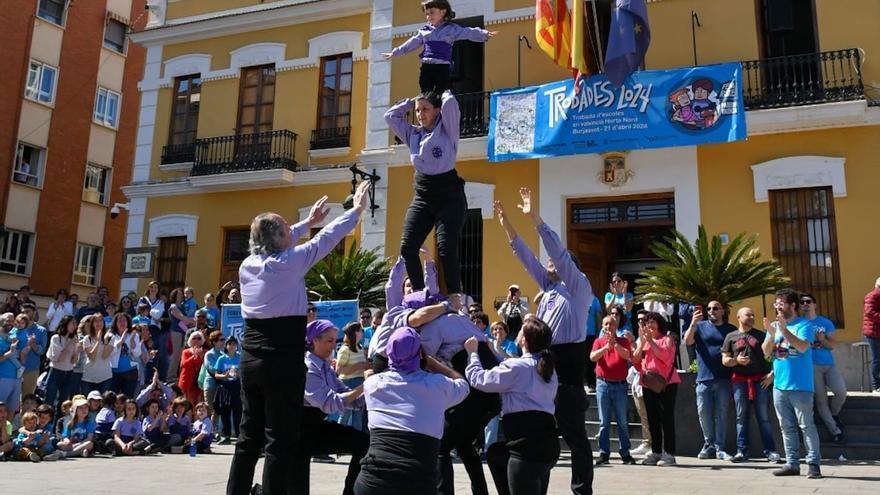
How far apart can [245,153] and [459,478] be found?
12.7m

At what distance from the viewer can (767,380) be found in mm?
9523

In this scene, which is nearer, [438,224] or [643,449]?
[438,224]

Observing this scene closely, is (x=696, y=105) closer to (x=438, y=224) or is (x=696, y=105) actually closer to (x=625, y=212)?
(x=625, y=212)

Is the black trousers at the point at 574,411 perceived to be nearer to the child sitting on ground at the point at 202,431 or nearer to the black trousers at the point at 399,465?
the black trousers at the point at 399,465

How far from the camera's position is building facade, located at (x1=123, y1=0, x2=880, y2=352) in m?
13.9

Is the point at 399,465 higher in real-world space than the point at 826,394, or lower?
lower

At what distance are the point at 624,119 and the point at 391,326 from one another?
1034 centimetres

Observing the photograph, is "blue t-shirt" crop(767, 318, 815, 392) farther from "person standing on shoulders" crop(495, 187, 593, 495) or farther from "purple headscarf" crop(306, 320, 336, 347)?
"purple headscarf" crop(306, 320, 336, 347)

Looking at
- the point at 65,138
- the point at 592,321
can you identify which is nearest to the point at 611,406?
the point at 592,321

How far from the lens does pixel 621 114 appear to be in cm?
1458

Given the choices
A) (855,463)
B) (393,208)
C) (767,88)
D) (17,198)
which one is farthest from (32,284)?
(855,463)

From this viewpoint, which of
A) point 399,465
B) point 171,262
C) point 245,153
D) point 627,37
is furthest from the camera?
point 171,262

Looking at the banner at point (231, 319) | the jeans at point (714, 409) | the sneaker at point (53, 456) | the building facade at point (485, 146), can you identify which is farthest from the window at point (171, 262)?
the jeans at point (714, 409)

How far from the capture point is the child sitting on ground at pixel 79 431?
1007 cm
